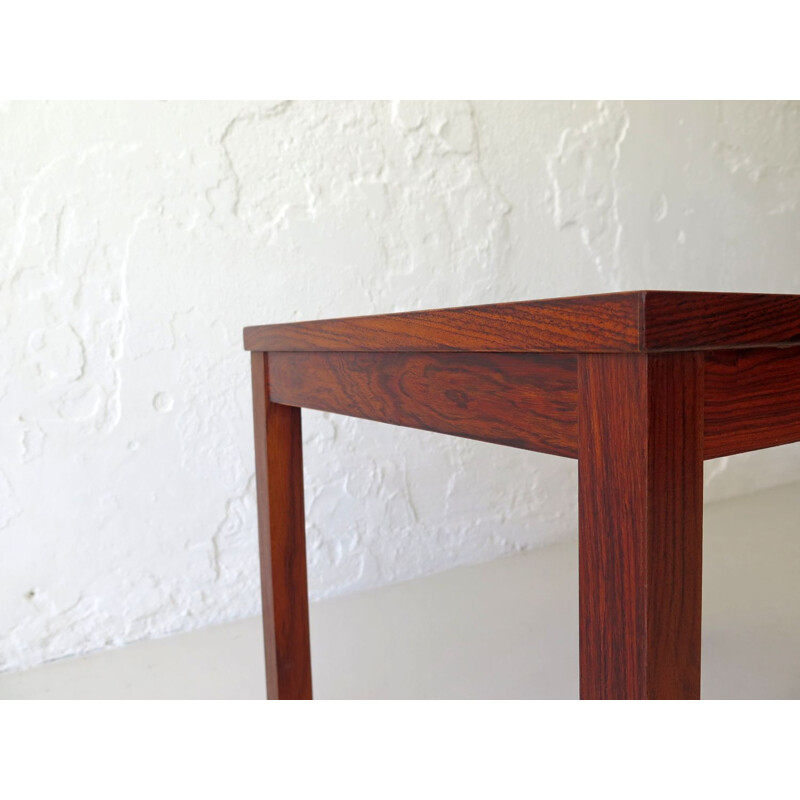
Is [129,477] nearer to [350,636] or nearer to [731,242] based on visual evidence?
[350,636]

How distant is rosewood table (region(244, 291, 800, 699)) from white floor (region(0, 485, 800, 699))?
0.92 meters

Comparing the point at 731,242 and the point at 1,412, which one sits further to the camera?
the point at 731,242

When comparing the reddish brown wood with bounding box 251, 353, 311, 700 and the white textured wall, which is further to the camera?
the white textured wall

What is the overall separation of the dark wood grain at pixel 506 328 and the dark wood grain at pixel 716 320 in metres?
0.01

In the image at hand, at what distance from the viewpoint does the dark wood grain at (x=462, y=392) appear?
2.11 ft

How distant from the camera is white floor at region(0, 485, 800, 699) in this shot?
4.96 feet

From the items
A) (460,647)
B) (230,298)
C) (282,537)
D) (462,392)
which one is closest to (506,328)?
(462,392)

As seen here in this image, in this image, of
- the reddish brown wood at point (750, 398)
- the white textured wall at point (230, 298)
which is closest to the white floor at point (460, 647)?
the white textured wall at point (230, 298)

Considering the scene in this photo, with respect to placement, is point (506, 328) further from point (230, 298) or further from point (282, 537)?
point (230, 298)

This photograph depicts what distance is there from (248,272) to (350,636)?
88cm

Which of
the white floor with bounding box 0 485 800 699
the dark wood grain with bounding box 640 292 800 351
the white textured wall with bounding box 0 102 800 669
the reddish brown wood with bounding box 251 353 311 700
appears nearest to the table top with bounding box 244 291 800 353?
the dark wood grain with bounding box 640 292 800 351

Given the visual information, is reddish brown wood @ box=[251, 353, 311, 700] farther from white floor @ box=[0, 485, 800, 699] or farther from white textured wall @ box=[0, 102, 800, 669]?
white textured wall @ box=[0, 102, 800, 669]
